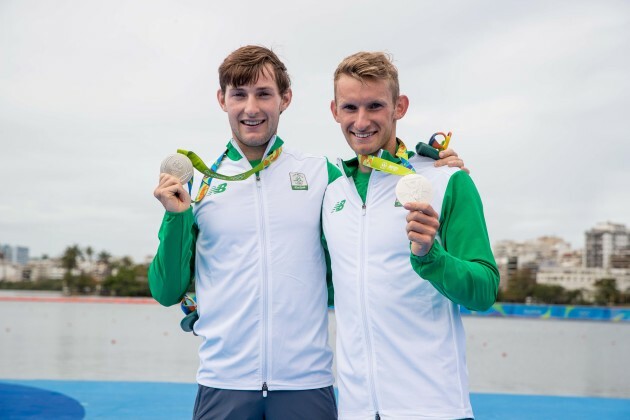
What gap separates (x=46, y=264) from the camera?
119062 millimetres

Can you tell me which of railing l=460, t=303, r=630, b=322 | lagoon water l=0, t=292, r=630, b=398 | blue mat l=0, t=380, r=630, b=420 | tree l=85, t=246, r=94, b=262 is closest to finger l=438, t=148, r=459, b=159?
blue mat l=0, t=380, r=630, b=420

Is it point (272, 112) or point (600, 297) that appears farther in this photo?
point (600, 297)

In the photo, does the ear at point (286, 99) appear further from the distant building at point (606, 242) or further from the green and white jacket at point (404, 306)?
the distant building at point (606, 242)

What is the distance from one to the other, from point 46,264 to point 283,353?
125866 mm

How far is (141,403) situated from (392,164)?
511 centimetres

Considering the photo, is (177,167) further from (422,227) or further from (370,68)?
(422,227)

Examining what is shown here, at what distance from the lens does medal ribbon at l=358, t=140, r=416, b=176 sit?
8.27 ft

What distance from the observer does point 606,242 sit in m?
115

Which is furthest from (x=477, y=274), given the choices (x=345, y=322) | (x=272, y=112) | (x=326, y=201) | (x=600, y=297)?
(x=600, y=297)

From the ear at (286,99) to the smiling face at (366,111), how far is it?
1.91 ft

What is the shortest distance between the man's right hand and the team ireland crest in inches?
21.0

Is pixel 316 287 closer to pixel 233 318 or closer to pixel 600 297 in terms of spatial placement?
pixel 233 318

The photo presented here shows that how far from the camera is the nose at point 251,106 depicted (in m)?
2.99

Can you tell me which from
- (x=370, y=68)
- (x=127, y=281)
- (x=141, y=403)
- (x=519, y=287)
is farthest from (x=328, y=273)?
(x=519, y=287)
